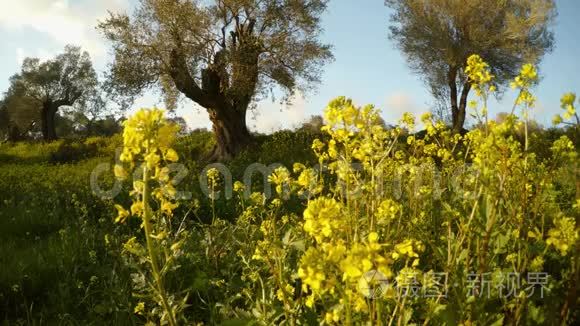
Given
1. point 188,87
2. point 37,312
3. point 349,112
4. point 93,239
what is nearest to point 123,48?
point 188,87

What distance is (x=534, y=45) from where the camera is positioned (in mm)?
23141

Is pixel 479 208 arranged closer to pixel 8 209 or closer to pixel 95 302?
pixel 95 302

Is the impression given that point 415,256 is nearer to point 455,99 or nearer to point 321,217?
point 321,217

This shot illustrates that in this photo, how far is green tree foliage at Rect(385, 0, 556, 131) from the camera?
71.9 feet

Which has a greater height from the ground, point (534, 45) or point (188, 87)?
point (534, 45)

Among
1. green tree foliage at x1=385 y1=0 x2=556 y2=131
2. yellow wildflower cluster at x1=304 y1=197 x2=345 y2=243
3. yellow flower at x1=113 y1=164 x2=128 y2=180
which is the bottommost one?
yellow wildflower cluster at x1=304 y1=197 x2=345 y2=243

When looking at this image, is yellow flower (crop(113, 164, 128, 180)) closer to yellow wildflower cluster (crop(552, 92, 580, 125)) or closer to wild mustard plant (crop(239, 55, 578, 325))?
wild mustard plant (crop(239, 55, 578, 325))

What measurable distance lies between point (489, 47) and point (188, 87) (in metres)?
14.0

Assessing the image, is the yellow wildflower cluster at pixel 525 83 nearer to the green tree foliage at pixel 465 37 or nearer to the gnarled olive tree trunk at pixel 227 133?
the gnarled olive tree trunk at pixel 227 133

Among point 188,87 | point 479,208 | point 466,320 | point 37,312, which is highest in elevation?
point 188,87

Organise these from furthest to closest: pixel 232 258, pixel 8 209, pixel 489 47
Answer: pixel 489 47 < pixel 8 209 < pixel 232 258

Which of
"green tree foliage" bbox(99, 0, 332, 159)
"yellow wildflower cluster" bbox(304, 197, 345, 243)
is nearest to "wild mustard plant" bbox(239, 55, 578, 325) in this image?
"yellow wildflower cluster" bbox(304, 197, 345, 243)

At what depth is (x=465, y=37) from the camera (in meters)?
22.3

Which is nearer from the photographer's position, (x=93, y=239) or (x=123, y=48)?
(x=93, y=239)
